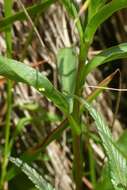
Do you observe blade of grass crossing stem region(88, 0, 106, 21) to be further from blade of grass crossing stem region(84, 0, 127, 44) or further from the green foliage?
the green foliage

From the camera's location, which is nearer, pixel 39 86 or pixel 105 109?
pixel 39 86

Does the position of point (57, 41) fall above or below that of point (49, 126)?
above

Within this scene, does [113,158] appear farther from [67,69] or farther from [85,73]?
[67,69]


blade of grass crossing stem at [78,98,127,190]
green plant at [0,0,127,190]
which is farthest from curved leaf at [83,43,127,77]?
blade of grass crossing stem at [78,98,127,190]

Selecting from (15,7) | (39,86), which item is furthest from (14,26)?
(39,86)

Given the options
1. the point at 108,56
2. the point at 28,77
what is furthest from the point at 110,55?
the point at 28,77

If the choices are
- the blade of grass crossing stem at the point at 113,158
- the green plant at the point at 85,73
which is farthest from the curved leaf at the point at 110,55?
the blade of grass crossing stem at the point at 113,158

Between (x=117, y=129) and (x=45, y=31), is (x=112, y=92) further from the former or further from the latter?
(x=45, y=31)
